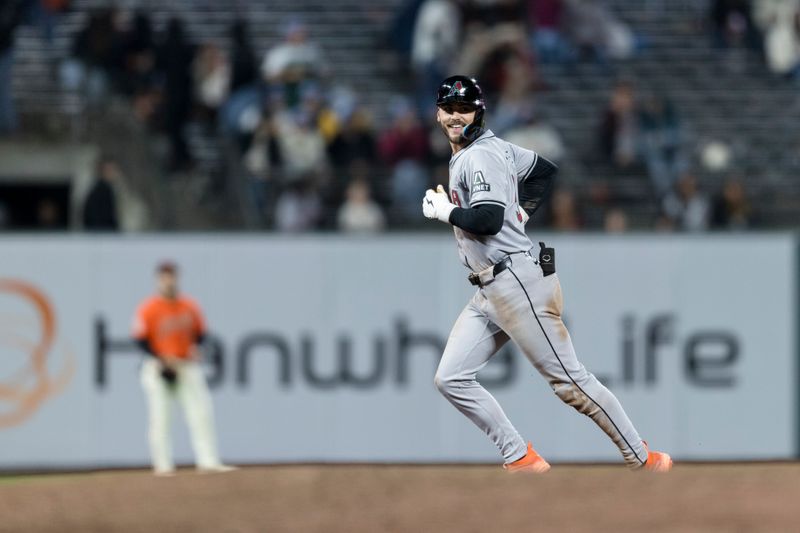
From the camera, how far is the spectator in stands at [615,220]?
632 inches

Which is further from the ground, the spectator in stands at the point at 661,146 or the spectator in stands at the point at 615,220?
the spectator in stands at the point at 661,146

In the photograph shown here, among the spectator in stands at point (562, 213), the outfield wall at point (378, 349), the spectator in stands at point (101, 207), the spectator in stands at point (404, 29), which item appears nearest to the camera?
the outfield wall at point (378, 349)

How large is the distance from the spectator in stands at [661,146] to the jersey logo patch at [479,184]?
8.99 m

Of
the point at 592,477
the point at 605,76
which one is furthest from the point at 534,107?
the point at 592,477

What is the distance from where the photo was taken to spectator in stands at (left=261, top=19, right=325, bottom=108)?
17.1 m

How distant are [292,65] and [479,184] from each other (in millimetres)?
9702

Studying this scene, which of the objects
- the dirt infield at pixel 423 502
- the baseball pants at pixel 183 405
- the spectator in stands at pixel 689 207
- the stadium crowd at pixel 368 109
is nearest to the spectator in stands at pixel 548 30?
the stadium crowd at pixel 368 109

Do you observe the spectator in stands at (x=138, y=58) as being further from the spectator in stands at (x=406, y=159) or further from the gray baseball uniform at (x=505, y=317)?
the gray baseball uniform at (x=505, y=317)

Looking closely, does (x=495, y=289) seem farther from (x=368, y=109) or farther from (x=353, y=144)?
(x=368, y=109)

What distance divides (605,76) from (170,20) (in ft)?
17.8

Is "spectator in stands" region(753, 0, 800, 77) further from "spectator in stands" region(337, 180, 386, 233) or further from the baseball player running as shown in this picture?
the baseball player running

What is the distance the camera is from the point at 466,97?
8.08 meters

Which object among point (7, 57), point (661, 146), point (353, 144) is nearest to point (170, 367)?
point (353, 144)

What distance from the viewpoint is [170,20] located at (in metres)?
→ 17.6
